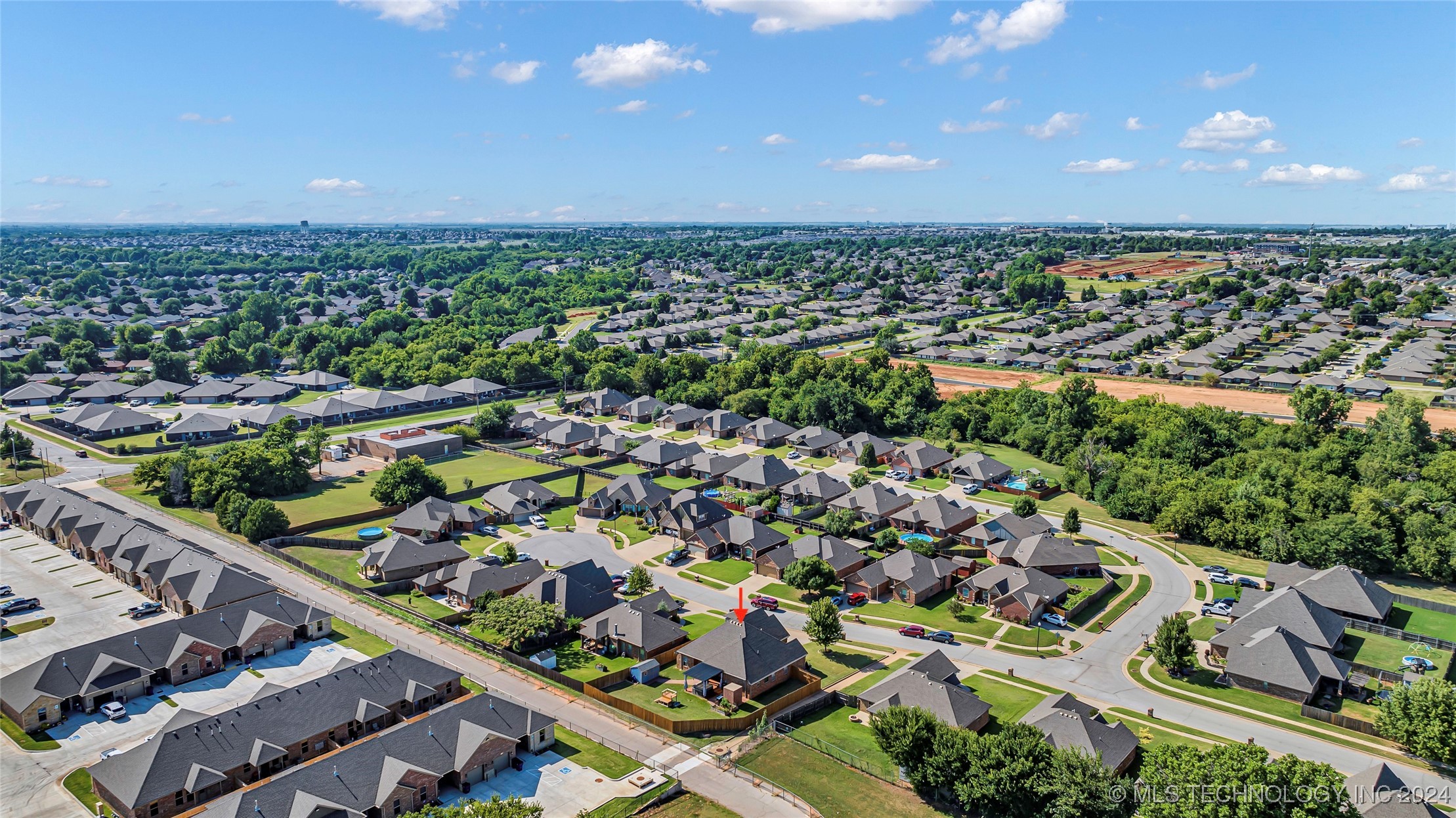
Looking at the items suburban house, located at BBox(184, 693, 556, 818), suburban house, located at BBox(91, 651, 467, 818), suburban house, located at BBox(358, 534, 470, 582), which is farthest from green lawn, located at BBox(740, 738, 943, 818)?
suburban house, located at BBox(358, 534, 470, 582)

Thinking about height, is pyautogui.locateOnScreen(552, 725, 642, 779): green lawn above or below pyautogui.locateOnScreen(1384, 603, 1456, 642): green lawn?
above

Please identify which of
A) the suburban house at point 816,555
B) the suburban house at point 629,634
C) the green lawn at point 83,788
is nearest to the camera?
the green lawn at point 83,788

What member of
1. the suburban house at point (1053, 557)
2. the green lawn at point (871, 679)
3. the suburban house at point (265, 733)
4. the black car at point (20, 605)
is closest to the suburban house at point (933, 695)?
the green lawn at point (871, 679)

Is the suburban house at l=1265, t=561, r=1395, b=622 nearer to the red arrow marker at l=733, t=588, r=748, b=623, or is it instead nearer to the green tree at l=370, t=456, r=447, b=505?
the red arrow marker at l=733, t=588, r=748, b=623

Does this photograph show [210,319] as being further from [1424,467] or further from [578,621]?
[1424,467]

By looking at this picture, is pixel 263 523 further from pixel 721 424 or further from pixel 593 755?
pixel 721 424

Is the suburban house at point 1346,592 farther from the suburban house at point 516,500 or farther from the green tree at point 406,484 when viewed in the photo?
the green tree at point 406,484
